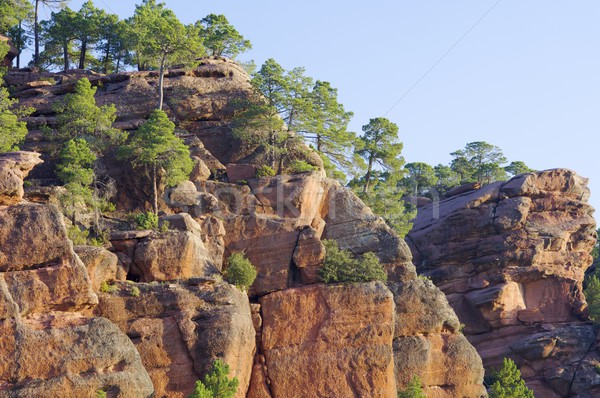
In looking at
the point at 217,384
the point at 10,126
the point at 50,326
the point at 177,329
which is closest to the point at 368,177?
the point at 177,329

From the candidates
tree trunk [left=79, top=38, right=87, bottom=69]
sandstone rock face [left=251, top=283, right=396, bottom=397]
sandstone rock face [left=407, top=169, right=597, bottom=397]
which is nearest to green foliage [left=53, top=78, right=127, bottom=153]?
sandstone rock face [left=251, top=283, right=396, bottom=397]

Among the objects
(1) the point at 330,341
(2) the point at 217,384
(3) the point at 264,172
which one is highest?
(3) the point at 264,172

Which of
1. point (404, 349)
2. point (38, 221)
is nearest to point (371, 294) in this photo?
point (404, 349)

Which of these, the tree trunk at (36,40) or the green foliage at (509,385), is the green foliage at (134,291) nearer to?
the green foliage at (509,385)

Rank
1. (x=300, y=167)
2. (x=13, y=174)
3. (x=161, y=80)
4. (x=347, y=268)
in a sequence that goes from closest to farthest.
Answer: (x=13, y=174) < (x=347, y=268) < (x=300, y=167) < (x=161, y=80)

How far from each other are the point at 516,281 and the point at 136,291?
42954 millimetres

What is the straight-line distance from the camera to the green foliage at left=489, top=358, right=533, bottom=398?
80.3 m

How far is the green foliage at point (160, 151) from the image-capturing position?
71.4 m

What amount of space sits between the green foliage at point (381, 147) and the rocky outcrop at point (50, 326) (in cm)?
3263

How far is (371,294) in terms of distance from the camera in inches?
2697

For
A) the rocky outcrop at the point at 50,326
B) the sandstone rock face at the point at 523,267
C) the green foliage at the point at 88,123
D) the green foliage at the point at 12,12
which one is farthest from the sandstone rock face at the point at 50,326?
the sandstone rock face at the point at 523,267

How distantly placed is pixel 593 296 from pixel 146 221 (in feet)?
155

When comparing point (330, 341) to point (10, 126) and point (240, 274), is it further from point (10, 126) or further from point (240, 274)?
point (10, 126)

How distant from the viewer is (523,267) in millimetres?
95062
